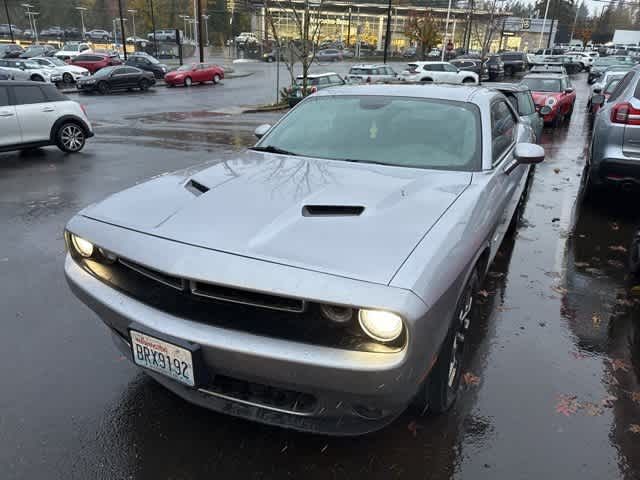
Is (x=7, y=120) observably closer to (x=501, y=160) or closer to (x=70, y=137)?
(x=70, y=137)

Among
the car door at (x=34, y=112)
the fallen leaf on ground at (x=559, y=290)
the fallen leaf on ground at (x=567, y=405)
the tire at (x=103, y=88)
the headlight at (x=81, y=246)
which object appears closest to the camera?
the headlight at (x=81, y=246)

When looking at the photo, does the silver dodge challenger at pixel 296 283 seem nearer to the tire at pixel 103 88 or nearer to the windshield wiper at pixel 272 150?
the windshield wiper at pixel 272 150

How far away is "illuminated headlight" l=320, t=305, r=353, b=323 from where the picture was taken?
6.78 ft

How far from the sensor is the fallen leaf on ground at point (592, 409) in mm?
2836

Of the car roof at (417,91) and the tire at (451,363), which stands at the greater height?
the car roof at (417,91)

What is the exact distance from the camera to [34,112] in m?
9.48

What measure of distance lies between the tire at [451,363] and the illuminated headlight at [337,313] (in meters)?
0.63

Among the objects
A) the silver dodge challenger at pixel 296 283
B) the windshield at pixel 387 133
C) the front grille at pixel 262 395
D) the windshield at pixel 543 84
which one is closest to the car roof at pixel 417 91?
the windshield at pixel 387 133

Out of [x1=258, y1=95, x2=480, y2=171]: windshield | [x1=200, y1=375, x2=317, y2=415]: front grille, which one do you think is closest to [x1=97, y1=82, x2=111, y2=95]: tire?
[x1=258, y1=95, x2=480, y2=171]: windshield

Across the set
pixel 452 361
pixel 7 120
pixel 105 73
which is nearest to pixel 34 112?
pixel 7 120

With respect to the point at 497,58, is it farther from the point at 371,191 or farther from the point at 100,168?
the point at 371,191

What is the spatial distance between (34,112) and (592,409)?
33.5ft

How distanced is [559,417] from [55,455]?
2.66m

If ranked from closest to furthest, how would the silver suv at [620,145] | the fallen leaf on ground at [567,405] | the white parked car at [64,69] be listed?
the fallen leaf on ground at [567,405] < the silver suv at [620,145] < the white parked car at [64,69]
